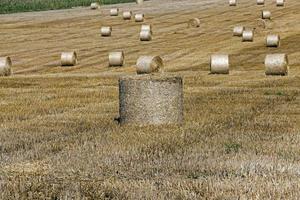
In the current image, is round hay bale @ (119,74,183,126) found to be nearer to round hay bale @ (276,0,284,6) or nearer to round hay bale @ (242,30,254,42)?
round hay bale @ (242,30,254,42)

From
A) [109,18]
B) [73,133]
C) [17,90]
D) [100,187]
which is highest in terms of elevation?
[100,187]

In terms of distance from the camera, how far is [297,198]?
8.82 meters

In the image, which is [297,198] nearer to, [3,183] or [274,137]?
[3,183]

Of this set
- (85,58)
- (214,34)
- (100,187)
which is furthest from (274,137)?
(214,34)

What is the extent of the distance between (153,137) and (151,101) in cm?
193

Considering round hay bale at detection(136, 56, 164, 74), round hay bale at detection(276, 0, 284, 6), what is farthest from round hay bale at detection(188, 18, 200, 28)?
round hay bale at detection(136, 56, 164, 74)

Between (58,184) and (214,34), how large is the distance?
40.1m

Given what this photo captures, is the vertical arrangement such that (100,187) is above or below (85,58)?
above

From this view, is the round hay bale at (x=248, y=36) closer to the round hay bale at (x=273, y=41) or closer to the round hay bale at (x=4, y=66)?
the round hay bale at (x=273, y=41)

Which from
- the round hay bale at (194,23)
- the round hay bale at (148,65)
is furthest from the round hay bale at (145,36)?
the round hay bale at (148,65)

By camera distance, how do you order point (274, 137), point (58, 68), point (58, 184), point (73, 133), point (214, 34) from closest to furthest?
1. point (58, 184)
2. point (274, 137)
3. point (73, 133)
4. point (58, 68)
5. point (214, 34)

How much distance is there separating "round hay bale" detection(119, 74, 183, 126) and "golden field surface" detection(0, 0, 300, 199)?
1.30 ft

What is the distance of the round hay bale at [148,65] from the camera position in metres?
28.1

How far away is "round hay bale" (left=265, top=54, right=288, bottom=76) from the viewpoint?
27.6 m
